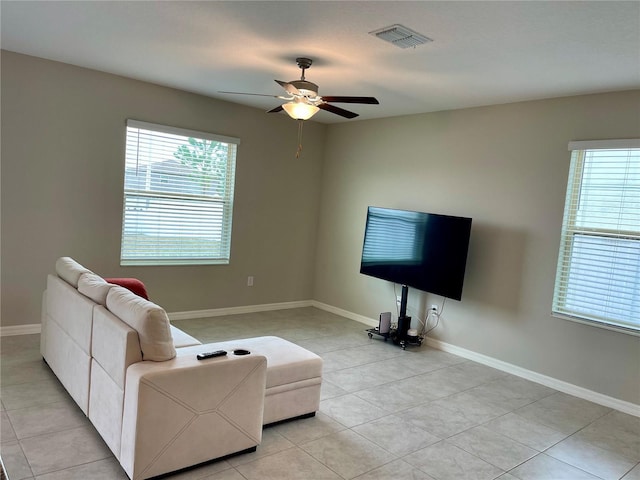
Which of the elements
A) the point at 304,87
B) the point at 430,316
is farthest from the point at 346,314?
the point at 304,87

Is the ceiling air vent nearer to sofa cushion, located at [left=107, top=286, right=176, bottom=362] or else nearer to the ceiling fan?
the ceiling fan

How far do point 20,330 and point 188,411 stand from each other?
3.05 meters

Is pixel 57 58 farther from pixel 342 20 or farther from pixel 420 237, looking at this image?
pixel 420 237

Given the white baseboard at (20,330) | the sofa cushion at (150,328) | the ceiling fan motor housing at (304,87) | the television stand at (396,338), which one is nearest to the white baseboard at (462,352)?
the white baseboard at (20,330)

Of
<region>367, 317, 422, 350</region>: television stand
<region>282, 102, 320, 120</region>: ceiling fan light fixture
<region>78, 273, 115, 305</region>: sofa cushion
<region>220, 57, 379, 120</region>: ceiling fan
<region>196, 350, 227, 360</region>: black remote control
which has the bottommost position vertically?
<region>367, 317, 422, 350</region>: television stand

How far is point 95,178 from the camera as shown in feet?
15.7

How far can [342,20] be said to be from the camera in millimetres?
2883

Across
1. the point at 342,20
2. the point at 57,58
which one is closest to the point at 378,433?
the point at 342,20

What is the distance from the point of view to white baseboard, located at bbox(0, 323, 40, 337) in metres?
4.43

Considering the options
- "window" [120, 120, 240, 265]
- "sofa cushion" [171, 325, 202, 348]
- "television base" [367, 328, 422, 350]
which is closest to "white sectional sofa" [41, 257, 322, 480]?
"sofa cushion" [171, 325, 202, 348]

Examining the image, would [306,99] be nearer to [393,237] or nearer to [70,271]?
[70,271]

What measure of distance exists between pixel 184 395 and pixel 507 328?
3.42 meters

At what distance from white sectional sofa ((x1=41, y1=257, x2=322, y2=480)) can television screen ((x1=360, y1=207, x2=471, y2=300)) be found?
220 cm

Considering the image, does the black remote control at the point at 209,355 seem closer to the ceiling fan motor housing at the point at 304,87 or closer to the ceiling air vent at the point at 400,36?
the ceiling fan motor housing at the point at 304,87
